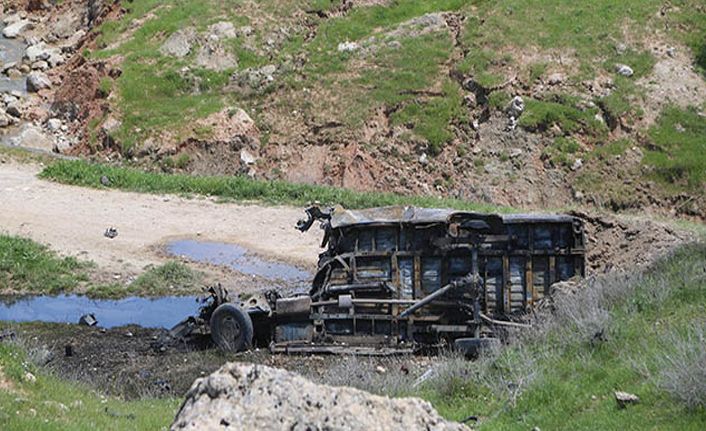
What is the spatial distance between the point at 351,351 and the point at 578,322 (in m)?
6.67

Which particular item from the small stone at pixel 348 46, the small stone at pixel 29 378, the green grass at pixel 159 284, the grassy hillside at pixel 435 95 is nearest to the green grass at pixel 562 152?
the grassy hillside at pixel 435 95

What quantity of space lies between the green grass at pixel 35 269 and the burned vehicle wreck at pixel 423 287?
6828 mm

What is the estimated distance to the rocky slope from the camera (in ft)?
126

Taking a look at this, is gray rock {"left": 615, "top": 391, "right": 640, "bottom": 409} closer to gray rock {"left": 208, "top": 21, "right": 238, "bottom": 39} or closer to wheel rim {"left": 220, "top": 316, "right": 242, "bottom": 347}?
wheel rim {"left": 220, "top": 316, "right": 242, "bottom": 347}

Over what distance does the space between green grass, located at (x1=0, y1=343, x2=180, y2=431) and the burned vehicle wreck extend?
5751 millimetres

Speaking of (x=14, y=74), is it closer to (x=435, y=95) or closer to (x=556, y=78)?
(x=435, y=95)

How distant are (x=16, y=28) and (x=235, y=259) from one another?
35437 mm

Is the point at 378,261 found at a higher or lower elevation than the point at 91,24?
lower

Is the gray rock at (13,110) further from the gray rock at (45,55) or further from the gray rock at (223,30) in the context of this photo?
the gray rock at (223,30)

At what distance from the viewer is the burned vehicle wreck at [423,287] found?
20281mm

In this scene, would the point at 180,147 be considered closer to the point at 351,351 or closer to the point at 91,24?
the point at 91,24

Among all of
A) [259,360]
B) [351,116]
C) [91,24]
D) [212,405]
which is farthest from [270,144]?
[212,405]

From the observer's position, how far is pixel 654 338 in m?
13.1

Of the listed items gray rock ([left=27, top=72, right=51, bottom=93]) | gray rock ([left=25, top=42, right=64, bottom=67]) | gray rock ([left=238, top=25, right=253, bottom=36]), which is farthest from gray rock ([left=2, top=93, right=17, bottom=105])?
gray rock ([left=238, top=25, right=253, bottom=36])
